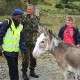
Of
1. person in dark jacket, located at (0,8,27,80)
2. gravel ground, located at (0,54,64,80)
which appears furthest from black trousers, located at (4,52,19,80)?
gravel ground, located at (0,54,64,80)

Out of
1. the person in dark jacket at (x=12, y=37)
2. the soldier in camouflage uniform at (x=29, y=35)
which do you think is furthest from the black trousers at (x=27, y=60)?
the person in dark jacket at (x=12, y=37)

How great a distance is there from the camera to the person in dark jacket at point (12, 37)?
938 centimetres

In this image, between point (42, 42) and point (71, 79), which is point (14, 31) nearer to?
point (42, 42)

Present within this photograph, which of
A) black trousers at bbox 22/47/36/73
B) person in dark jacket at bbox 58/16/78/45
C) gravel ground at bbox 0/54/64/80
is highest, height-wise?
person in dark jacket at bbox 58/16/78/45

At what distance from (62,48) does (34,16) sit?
1624 millimetres

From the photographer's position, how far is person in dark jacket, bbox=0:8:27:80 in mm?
9383

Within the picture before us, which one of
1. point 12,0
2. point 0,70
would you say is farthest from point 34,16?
point 12,0

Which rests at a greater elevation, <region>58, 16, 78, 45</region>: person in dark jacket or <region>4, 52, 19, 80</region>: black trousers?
<region>58, 16, 78, 45</region>: person in dark jacket

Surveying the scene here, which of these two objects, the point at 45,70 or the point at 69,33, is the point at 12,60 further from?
the point at 45,70

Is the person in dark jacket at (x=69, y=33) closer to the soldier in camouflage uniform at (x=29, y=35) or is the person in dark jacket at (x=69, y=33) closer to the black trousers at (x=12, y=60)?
the soldier in camouflage uniform at (x=29, y=35)

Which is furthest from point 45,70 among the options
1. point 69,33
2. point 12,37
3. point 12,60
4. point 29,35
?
point 12,37

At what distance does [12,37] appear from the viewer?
31.0 ft

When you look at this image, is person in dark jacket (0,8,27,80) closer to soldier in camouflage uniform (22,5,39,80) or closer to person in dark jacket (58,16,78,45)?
soldier in camouflage uniform (22,5,39,80)

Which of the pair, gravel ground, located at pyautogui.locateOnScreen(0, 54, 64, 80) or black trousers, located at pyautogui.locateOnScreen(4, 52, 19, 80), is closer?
black trousers, located at pyautogui.locateOnScreen(4, 52, 19, 80)
